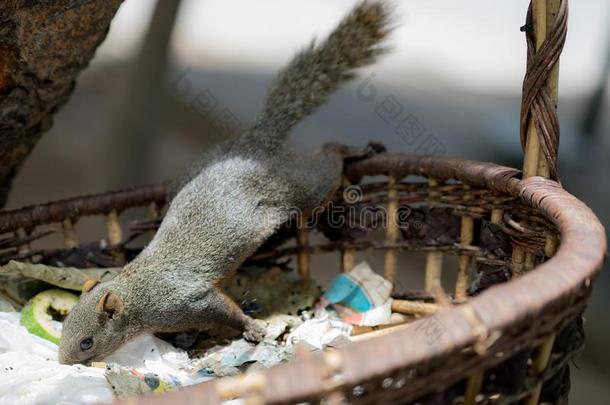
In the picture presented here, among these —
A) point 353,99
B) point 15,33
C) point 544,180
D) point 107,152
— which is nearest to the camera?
point 544,180

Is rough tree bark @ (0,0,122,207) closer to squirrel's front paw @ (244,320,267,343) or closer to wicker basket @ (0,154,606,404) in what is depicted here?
wicker basket @ (0,154,606,404)

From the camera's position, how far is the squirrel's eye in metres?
1.63

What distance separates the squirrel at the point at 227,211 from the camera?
5.60 feet

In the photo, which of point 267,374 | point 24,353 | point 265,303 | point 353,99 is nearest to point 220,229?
point 265,303

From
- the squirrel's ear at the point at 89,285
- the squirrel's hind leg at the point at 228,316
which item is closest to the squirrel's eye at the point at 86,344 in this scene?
the squirrel's ear at the point at 89,285

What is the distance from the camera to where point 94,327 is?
64.8 inches

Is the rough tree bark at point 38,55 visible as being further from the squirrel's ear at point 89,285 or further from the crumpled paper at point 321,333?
the crumpled paper at point 321,333

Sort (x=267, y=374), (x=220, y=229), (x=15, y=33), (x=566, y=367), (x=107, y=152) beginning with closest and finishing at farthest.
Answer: (x=267, y=374) < (x=566, y=367) < (x=15, y=33) < (x=220, y=229) < (x=107, y=152)

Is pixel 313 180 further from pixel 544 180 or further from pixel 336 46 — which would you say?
pixel 544 180

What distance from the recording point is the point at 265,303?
1.92m

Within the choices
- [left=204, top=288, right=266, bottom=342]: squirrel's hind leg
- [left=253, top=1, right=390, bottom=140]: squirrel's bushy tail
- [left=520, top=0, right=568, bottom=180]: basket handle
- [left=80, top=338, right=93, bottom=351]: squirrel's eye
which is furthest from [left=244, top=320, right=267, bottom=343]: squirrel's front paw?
[left=520, top=0, right=568, bottom=180]: basket handle

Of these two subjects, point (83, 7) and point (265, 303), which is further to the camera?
point (265, 303)

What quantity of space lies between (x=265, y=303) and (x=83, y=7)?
3.15ft

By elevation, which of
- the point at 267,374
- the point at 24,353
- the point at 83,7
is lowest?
the point at 24,353
